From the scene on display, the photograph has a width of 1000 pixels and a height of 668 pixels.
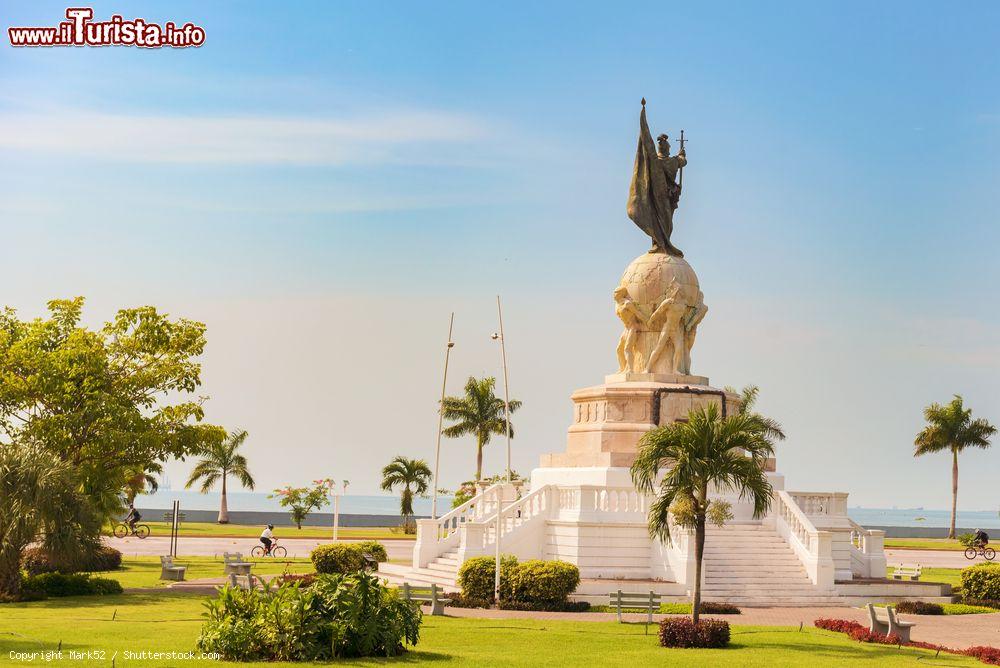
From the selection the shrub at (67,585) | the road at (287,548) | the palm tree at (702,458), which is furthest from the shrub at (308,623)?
the road at (287,548)

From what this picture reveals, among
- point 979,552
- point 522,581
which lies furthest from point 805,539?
point 979,552

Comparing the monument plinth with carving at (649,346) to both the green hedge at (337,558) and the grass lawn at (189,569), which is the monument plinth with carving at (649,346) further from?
the grass lawn at (189,569)

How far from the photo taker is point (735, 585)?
3278 cm

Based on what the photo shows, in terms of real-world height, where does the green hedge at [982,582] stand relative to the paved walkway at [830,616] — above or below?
above

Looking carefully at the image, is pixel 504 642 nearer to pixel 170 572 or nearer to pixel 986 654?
pixel 986 654

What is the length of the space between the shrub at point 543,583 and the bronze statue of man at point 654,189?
16.3 meters

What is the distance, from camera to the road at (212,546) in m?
49.6

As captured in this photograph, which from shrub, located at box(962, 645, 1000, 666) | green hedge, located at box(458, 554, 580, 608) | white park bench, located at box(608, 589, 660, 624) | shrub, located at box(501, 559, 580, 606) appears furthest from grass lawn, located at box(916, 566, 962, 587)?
shrub, located at box(962, 645, 1000, 666)

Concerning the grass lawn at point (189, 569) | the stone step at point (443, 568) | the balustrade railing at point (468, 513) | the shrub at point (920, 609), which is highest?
the balustrade railing at point (468, 513)

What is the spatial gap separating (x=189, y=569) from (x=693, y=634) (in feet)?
71.1

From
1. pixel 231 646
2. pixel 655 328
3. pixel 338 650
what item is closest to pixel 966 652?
pixel 338 650

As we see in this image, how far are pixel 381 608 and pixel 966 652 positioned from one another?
11186 mm

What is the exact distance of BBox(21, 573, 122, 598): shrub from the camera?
3142 cm

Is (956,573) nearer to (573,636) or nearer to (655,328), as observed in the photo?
(655,328)
